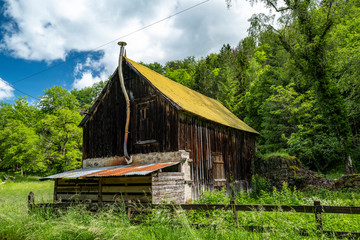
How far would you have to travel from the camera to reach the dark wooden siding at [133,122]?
496 inches

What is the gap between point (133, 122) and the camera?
13773mm

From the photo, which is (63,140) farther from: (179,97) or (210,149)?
(210,149)

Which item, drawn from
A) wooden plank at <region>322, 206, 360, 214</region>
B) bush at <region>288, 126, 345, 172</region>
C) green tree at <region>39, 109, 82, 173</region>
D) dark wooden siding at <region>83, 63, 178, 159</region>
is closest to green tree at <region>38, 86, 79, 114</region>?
green tree at <region>39, 109, 82, 173</region>

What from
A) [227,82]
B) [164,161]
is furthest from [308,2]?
[227,82]

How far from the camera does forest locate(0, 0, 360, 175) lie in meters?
16.2

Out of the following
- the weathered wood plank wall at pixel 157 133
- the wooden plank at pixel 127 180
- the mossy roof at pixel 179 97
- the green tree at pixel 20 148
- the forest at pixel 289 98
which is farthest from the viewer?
the green tree at pixel 20 148

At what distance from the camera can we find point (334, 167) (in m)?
22.5

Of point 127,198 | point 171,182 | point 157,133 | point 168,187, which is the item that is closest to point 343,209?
point 168,187

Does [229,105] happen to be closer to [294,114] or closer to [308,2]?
[294,114]

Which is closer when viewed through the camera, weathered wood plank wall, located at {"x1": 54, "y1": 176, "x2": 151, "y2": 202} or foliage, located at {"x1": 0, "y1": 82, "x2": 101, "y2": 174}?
weathered wood plank wall, located at {"x1": 54, "y1": 176, "x2": 151, "y2": 202}

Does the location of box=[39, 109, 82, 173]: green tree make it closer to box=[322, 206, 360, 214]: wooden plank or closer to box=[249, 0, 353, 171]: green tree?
box=[249, 0, 353, 171]: green tree

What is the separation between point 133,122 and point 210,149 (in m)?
4.67

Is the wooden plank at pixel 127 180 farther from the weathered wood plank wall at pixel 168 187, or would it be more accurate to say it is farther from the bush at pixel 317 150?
the bush at pixel 317 150

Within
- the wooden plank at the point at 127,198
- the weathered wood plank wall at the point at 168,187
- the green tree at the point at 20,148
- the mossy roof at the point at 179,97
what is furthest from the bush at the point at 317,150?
the green tree at the point at 20,148
